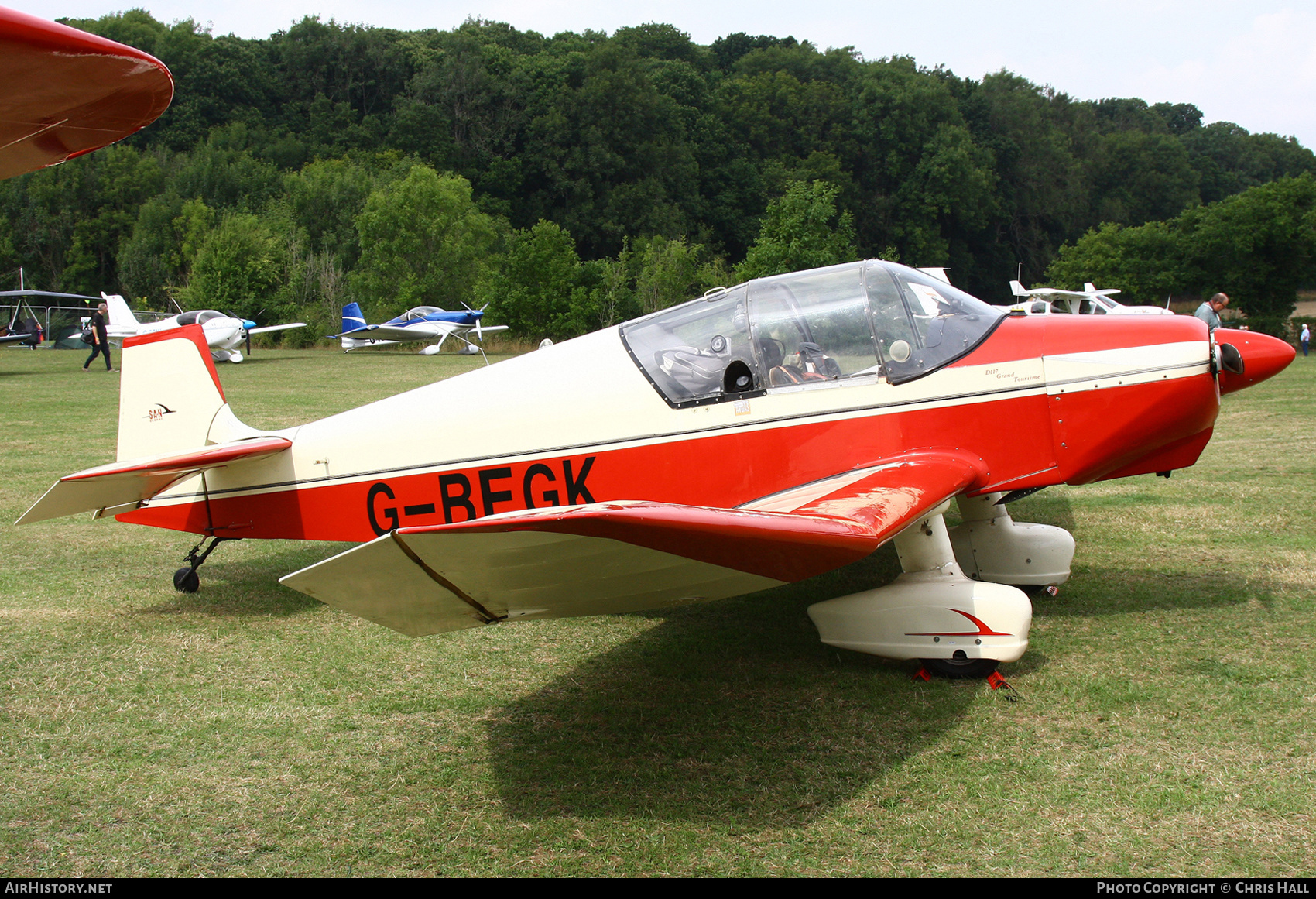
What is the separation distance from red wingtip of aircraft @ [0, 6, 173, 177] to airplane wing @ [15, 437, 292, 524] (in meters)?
1.91

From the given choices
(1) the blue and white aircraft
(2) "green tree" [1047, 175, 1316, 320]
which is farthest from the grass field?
(2) "green tree" [1047, 175, 1316, 320]

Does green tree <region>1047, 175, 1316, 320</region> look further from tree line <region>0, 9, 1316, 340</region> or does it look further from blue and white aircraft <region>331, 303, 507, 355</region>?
blue and white aircraft <region>331, 303, 507, 355</region>

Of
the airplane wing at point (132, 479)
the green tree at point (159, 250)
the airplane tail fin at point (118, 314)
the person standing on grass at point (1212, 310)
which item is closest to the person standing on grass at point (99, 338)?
the airplane tail fin at point (118, 314)

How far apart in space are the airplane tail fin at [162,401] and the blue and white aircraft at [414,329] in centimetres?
2697

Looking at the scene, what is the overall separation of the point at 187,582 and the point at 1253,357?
653 cm

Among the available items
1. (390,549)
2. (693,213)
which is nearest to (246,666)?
(390,549)

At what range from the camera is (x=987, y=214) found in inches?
3366

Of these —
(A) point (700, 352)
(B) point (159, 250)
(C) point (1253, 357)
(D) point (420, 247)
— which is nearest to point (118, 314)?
(D) point (420, 247)

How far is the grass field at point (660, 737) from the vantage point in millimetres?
3004

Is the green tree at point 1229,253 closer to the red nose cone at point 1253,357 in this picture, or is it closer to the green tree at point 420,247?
the green tree at point 420,247

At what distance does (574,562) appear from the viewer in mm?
2803

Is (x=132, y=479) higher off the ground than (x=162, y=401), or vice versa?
(x=162, y=401)

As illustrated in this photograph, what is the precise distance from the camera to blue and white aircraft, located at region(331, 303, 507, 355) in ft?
111

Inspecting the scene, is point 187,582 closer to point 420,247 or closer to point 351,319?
point 351,319
